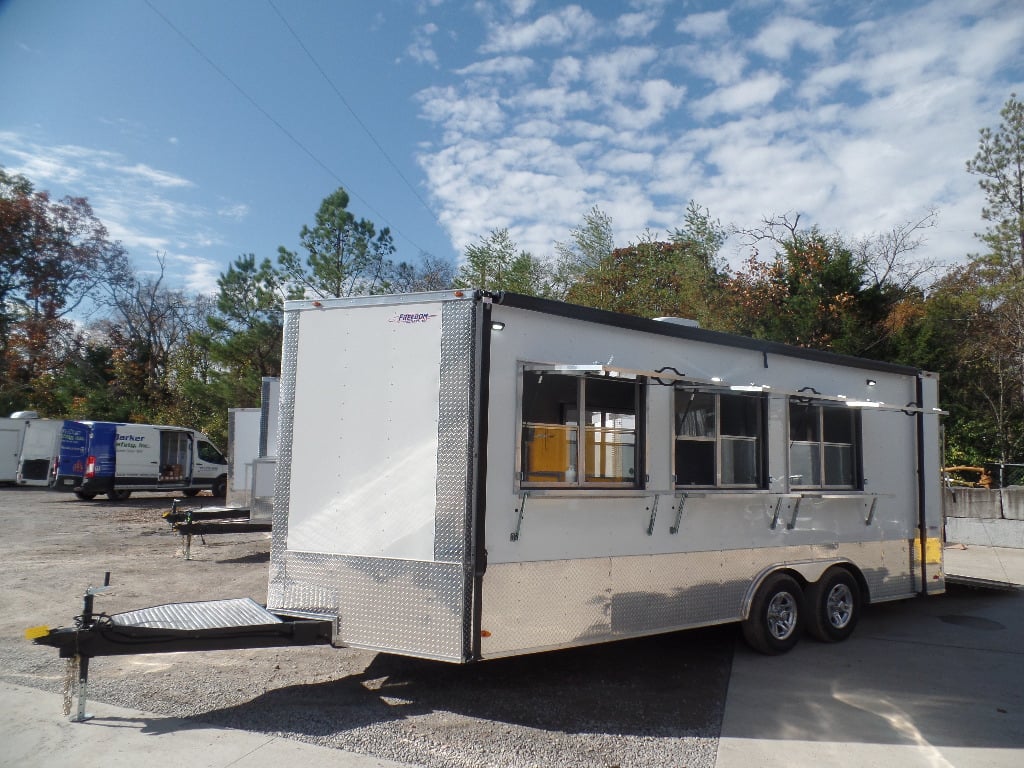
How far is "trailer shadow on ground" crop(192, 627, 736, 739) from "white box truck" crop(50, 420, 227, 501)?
17789 millimetres

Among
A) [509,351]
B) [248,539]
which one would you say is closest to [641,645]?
[509,351]

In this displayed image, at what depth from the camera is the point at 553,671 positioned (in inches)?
244

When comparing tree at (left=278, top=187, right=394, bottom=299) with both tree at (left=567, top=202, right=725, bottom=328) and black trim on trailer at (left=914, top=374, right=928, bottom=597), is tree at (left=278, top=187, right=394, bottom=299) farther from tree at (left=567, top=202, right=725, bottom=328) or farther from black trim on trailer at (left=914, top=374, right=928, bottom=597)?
black trim on trailer at (left=914, top=374, right=928, bottom=597)

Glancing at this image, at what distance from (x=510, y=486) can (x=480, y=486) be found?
0.28 m

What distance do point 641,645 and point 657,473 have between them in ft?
6.83

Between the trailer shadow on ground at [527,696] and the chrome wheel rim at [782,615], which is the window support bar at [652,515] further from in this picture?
the chrome wheel rim at [782,615]

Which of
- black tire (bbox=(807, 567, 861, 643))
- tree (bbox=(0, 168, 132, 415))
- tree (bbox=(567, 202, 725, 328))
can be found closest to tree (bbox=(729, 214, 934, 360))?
tree (bbox=(567, 202, 725, 328))

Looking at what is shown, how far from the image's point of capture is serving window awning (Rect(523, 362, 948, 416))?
538cm

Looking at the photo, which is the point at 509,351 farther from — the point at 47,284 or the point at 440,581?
the point at 47,284

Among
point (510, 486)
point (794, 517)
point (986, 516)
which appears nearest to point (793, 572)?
point (794, 517)

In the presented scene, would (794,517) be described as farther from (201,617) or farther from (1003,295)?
(1003,295)

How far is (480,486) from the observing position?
501cm

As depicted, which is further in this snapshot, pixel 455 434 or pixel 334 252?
pixel 334 252

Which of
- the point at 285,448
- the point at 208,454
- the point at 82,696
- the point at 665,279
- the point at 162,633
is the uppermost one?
the point at 665,279
